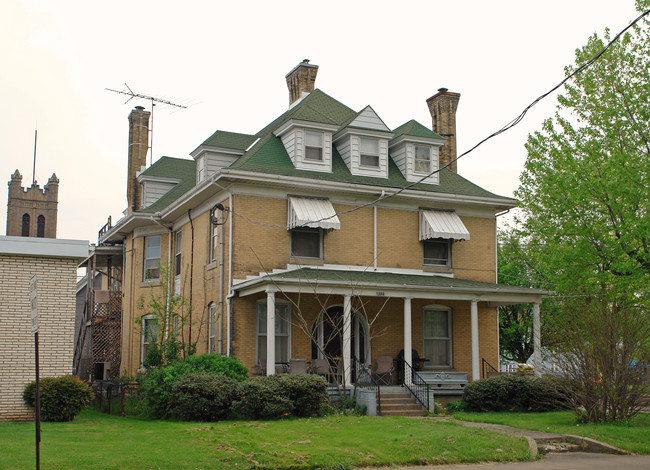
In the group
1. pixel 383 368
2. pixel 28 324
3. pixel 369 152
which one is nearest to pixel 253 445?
pixel 28 324

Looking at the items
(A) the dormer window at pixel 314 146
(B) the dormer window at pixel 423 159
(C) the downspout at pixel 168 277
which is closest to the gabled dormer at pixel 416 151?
(B) the dormer window at pixel 423 159

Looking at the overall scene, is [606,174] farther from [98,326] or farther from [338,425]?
[98,326]

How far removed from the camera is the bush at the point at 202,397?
16594 mm

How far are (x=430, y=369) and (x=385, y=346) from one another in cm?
179

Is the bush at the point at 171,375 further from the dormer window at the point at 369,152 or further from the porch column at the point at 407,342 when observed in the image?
the dormer window at the point at 369,152

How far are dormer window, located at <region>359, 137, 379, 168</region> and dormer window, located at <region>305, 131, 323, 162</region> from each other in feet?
5.06

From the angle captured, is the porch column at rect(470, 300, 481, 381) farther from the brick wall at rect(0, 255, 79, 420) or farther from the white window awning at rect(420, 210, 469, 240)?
the brick wall at rect(0, 255, 79, 420)

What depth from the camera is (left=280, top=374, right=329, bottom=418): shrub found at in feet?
56.9

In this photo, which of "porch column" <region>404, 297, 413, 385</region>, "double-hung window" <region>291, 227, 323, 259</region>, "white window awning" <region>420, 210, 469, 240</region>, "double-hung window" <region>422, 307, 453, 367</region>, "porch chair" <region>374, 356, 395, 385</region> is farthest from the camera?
"double-hung window" <region>422, 307, 453, 367</region>

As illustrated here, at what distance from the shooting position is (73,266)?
56.4 ft

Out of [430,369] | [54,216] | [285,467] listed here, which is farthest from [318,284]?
[54,216]

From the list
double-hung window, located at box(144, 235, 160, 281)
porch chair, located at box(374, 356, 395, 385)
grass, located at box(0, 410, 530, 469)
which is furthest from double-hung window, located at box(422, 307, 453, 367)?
double-hung window, located at box(144, 235, 160, 281)

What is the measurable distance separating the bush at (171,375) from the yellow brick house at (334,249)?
149 centimetres

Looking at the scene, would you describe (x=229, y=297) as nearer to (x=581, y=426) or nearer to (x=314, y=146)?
(x=314, y=146)
